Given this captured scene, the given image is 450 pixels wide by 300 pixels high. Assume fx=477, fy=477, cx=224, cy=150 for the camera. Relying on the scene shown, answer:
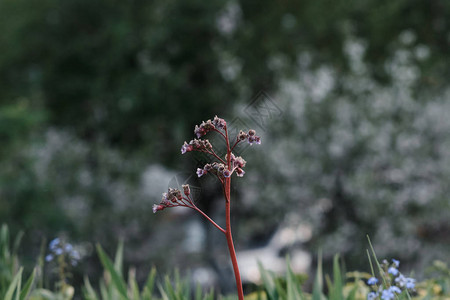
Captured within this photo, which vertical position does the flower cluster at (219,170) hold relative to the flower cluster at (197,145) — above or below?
below

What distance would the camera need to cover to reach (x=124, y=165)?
29.8ft

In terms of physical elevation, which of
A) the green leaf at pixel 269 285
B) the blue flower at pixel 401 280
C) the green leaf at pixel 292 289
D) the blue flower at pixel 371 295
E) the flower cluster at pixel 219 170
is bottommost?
the blue flower at pixel 371 295

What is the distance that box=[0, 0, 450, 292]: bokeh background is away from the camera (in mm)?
7273

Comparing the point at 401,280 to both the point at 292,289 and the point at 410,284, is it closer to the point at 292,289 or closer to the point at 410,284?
the point at 410,284

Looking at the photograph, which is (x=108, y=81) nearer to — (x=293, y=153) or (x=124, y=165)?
(x=124, y=165)

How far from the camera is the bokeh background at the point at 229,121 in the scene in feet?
23.9

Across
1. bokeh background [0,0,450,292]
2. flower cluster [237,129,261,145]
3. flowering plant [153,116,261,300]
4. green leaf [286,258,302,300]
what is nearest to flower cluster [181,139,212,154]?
flowering plant [153,116,261,300]

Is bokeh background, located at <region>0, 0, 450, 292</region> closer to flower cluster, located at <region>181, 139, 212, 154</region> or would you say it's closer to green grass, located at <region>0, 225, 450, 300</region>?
green grass, located at <region>0, 225, 450, 300</region>

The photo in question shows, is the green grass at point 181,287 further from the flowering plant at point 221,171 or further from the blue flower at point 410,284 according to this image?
the flowering plant at point 221,171

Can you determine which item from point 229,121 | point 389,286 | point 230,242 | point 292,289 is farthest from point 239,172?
point 229,121

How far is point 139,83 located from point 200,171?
8.55 metres

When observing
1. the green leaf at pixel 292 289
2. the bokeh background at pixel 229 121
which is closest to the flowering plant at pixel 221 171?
the green leaf at pixel 292 289

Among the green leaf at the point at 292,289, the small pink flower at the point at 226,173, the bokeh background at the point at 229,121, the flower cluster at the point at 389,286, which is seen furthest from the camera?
the bokeh background at the point at 229,121

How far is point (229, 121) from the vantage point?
5.54 meters
